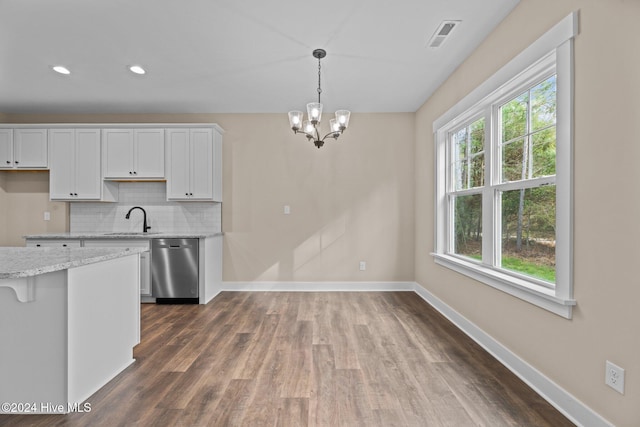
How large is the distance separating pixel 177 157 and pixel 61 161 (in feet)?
5.20

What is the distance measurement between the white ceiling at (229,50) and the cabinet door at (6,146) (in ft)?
1.31

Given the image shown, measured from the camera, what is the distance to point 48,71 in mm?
3432

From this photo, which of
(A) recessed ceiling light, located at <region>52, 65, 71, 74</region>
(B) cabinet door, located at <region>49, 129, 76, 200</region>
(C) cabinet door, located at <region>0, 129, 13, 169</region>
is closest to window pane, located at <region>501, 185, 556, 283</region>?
(A) recessed ceiling light, located at <region>52, 65, 71, 74</region>

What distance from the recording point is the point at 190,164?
4414mm

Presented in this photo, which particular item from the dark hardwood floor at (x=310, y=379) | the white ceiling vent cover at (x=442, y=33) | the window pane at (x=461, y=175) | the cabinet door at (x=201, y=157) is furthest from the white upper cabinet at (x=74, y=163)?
the window pane at (x=461, y=175)

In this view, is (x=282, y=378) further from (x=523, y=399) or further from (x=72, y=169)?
(x=72, y=169)

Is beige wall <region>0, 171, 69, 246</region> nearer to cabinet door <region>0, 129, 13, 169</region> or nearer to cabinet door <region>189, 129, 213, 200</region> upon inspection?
cabinet door <region>0, 129, 13, 169</region>

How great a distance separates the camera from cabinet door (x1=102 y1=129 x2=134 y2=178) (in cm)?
439

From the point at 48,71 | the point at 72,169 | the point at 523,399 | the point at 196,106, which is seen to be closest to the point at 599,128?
the point at 523,399

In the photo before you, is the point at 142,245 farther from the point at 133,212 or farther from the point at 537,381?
the point at 537,381

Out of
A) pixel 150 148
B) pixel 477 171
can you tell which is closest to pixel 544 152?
pixel 477 171

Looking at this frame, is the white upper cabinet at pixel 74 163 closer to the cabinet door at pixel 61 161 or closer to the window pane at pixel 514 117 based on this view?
the cabinet door at pixel 61 161

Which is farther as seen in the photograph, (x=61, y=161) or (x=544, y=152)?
(x=61, y=161)

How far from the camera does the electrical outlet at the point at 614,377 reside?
1495 millimetres
